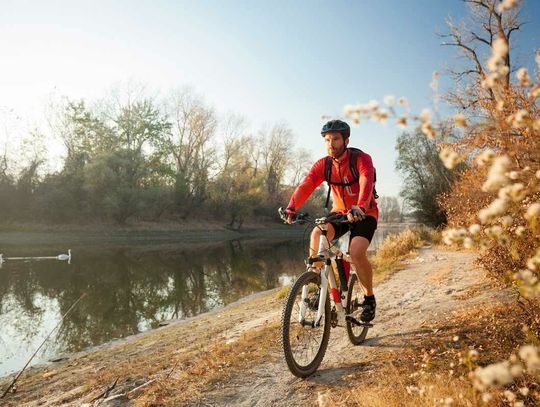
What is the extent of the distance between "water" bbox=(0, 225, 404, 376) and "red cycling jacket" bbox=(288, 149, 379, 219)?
7697 millimetres

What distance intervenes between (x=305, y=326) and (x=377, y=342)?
4.48ft

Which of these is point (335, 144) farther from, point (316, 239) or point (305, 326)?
point (305, 326)

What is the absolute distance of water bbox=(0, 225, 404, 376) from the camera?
1077 centimetres

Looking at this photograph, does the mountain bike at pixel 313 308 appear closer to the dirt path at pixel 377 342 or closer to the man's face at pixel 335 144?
the dirt path at pixel 377 342

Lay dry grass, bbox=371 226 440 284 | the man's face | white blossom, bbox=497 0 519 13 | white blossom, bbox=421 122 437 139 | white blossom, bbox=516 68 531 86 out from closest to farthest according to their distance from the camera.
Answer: white blossom, bbox=497 0 519 13 < white blossom, bbox=516 68 531 86 < white blossom, bbox=421 122 437 139 < the man's face < dry grass, bbox=371 226 440 284

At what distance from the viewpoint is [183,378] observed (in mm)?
4516

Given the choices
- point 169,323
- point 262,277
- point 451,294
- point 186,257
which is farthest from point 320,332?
point 186,257

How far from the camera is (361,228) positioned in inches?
181

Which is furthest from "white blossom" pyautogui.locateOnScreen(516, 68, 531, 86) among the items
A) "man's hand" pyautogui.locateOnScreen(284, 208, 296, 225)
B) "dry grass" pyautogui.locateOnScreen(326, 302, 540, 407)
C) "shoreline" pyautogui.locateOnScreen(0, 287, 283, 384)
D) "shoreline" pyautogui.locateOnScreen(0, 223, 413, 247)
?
"shoreline" pyautogui.locateOnScreen(0, 223, 413, 247)

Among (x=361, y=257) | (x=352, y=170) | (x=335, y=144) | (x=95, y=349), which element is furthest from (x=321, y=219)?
(x=95, y=349)

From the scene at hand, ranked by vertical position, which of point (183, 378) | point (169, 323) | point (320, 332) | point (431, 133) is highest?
point (431, 133)

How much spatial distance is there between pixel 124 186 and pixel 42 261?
20.9m

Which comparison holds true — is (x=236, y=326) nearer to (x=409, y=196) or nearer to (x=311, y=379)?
(x=311, y=379)

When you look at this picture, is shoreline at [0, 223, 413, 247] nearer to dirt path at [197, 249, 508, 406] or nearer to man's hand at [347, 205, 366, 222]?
dirt path at [197, 249, 508, 406]
